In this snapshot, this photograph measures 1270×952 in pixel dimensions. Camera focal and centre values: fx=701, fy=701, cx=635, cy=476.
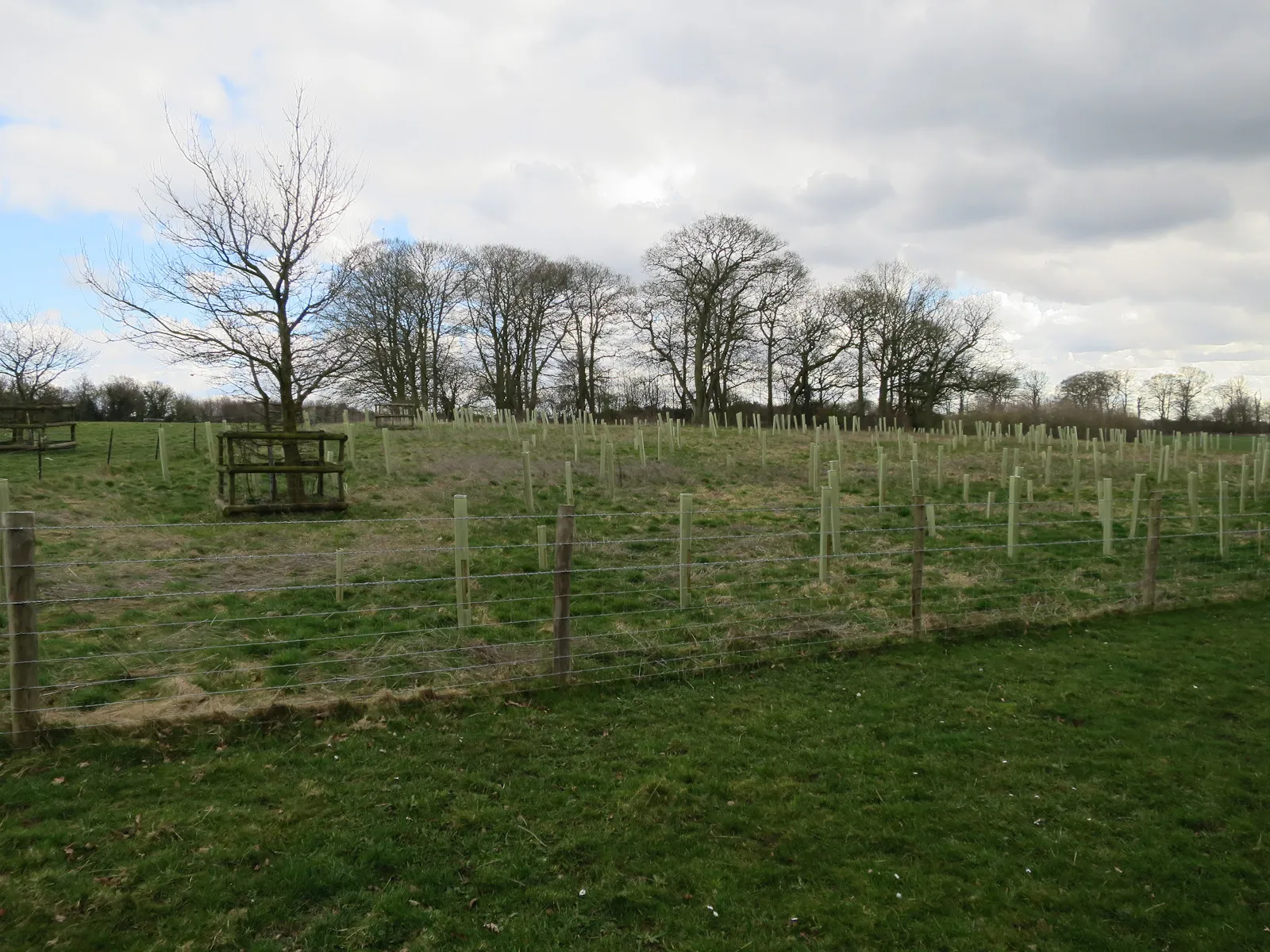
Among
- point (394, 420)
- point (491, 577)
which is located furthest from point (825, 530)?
point (394, 420)

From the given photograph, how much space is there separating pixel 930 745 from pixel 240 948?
411cm

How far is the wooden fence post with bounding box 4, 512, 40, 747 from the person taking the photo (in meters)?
4.30

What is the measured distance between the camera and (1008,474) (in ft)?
61.6

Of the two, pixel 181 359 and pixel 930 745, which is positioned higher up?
pixel 181 359

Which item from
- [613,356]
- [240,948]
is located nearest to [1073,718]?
[240,948]

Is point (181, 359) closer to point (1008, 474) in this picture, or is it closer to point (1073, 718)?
point (1073, 718)

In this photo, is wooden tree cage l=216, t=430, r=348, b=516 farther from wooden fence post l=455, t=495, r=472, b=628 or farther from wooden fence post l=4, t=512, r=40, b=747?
wooden fence post l=4, t=512, r=40, b=747

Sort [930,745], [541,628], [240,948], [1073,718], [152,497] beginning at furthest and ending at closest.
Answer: [152,497] → [541,628] → [1073,718] → [930,745] → [240,948]

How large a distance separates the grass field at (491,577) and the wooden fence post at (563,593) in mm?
199

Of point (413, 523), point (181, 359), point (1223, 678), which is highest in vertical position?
point (181, 359)

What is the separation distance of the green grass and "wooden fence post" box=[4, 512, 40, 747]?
18 centimetres

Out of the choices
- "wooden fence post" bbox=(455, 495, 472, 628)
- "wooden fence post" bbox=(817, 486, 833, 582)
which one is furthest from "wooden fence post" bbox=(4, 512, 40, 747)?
"wooden fence post" bbox=(817, 486, 833, 582)

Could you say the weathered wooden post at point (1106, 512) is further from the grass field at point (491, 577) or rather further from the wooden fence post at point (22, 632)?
the wooden fence post at point (22, 632)

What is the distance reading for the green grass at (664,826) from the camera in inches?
119
